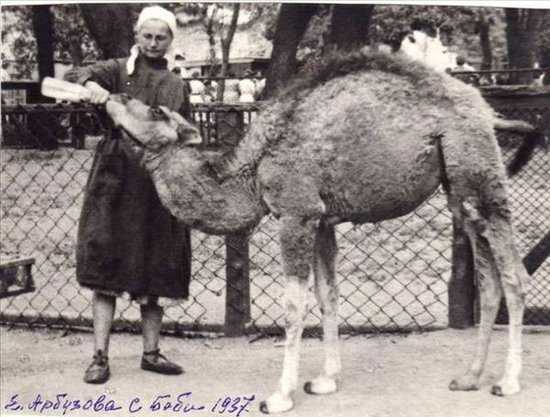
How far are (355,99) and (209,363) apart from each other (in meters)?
1.37

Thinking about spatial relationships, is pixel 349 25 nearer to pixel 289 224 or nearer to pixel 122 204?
pixel 289 224

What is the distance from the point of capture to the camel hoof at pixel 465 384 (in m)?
3.06

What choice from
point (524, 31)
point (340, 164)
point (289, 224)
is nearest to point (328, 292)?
point (289, 224)

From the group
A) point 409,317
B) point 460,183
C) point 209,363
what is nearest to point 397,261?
point 409,317

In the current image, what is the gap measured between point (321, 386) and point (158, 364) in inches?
29.7

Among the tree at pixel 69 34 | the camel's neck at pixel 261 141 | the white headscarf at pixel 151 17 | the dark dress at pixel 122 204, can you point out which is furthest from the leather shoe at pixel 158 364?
the tree at pixel 69 34

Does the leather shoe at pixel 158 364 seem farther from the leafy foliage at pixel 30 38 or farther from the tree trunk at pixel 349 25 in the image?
the leafy foliage at pixel 30 38

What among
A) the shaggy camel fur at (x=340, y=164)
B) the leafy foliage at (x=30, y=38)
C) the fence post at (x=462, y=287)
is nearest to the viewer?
the shaggy camel fur at (x=340, y=164)

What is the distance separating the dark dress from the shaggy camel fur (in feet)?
1.11

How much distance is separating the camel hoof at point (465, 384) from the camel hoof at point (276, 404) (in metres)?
0.64

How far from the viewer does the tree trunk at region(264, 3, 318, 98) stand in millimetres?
3885

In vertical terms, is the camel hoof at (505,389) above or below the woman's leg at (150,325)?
below

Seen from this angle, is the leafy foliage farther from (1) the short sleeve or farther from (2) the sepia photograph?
(1) the short sleeve

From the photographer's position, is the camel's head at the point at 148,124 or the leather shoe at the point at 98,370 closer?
the camel's head at the point at 148,124
